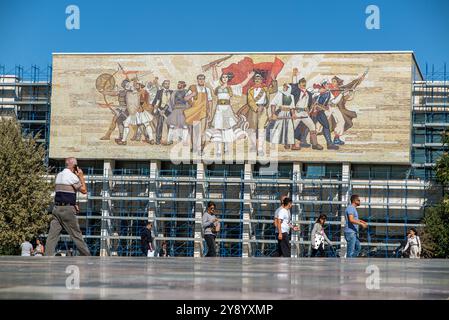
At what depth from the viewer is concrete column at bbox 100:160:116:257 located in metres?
68.9

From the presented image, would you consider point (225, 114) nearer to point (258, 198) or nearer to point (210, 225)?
point (258, 198)

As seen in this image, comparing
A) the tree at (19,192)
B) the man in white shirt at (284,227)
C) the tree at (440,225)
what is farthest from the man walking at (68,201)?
the tree at (440,225)

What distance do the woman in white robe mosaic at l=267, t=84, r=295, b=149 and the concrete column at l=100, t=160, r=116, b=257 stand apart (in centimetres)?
1185

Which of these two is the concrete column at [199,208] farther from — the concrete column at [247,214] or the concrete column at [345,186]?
the concrete column at [345,186]

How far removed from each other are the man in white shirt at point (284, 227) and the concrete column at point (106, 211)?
4720 centimetres

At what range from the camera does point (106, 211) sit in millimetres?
70188

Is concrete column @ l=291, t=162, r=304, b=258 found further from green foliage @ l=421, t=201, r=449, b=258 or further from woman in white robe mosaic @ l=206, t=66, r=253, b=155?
green foliage @ l=421, t=201, r=449, b=258

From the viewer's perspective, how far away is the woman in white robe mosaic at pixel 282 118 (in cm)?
6869

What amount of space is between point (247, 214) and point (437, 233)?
553 inches

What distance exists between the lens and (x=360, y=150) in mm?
67375

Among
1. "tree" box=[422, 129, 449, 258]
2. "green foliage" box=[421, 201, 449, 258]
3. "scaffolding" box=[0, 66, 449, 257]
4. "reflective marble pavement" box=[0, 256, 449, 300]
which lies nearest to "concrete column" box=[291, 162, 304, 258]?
"scaffolding" box=[0, 66, 449, 257]

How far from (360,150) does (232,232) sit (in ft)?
35.1
